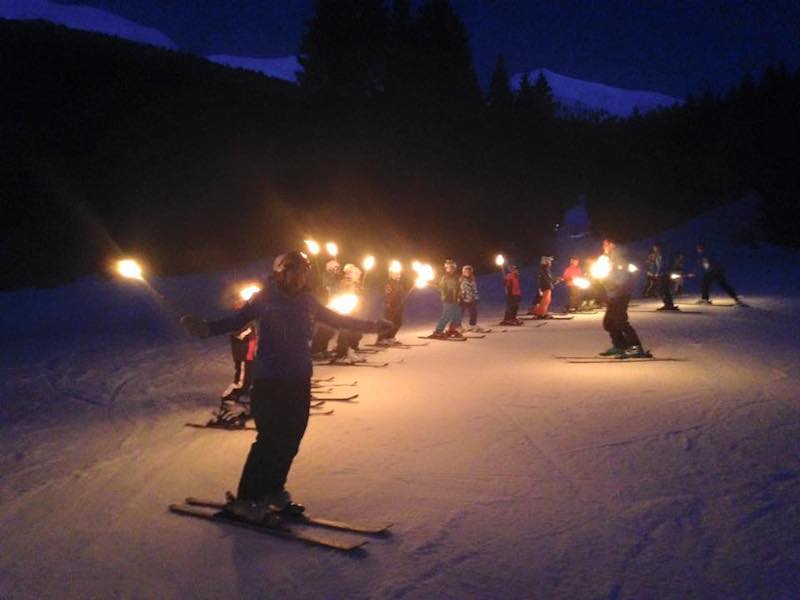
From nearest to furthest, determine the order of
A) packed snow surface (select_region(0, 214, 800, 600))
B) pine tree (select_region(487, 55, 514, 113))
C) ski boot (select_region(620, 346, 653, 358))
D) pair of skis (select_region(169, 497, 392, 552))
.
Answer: packed snow surface (select_region(0, 214, 800, 600)) < pair of skis (select_region(169, 497, 392, 552)) < ski boot (select_region(620, 346, 653, 358)) < pine tree (select_region(487, 55, 514, 113))

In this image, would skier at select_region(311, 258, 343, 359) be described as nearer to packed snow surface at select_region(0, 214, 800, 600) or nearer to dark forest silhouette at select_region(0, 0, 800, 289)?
packed snow surface at select_region(0, 214, 800, 600)

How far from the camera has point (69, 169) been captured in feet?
90.1

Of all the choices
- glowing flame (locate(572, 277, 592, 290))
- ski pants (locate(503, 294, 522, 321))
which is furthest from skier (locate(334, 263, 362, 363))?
glowing flame (locate(572, 277, 592, 290))

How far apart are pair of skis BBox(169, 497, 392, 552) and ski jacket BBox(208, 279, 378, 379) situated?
3.57ft

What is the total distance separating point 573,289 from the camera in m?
24.9

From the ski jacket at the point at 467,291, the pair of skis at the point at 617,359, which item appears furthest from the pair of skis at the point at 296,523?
the ski jacket at the point at 467,291

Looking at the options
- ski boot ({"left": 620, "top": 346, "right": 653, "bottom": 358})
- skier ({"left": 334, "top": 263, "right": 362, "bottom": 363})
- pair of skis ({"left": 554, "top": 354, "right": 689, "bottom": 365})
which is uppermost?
skier ({"left": 334, "top": 263, "right": 362, "bottom": 363})

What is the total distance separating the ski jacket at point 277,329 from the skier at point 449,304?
475 inches

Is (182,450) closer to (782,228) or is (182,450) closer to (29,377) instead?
(29,377)

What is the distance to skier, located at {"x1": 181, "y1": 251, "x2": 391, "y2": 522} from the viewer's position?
17.6 feet

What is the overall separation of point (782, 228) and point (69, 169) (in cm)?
3420

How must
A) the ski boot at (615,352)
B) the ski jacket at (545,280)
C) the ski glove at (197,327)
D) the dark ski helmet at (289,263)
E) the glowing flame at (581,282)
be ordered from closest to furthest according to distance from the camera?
the ski glove at (197,327)
the dark ski helmet at (289,263)
the ski boot at (615,352)
the glowing flame at (581,282)
the ski jacket at (545,280)

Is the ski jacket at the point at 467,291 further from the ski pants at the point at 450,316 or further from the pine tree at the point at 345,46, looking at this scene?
the pine tree at the point at 345,46

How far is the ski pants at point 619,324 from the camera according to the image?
43.8 ft
